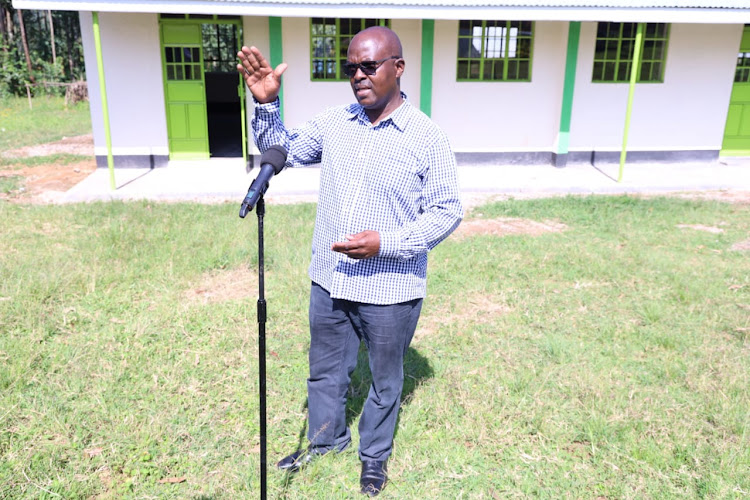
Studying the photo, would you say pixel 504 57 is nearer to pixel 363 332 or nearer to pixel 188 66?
pixel 188 66

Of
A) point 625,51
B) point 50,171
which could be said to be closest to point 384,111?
point 50,171

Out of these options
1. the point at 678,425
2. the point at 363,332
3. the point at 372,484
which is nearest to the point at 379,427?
the point at 372,484

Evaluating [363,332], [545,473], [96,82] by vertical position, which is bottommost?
[545,473]

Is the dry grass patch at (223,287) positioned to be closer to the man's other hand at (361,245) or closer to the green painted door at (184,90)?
the man's other hand at (361,245)

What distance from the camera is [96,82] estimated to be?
955 centimetres

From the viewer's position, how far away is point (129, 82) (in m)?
9.87

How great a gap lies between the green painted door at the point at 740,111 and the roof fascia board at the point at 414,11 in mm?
2078

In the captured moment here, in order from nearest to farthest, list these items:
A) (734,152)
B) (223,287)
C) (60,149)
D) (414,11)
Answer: (223,287)
(414,11)
(734,152)
(60,149)

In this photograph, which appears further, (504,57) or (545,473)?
(504,57)

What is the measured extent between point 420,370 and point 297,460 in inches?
48.6

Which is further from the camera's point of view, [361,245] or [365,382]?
[365,382]

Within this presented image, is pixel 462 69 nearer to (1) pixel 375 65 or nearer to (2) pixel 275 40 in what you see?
(2) pixel 275 40

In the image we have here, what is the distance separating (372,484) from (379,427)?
0.95 feet

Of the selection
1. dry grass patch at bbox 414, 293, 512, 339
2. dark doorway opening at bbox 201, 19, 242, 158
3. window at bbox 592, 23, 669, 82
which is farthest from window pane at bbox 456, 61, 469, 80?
dry grass patch at bbox 414, 293, 512, 339
